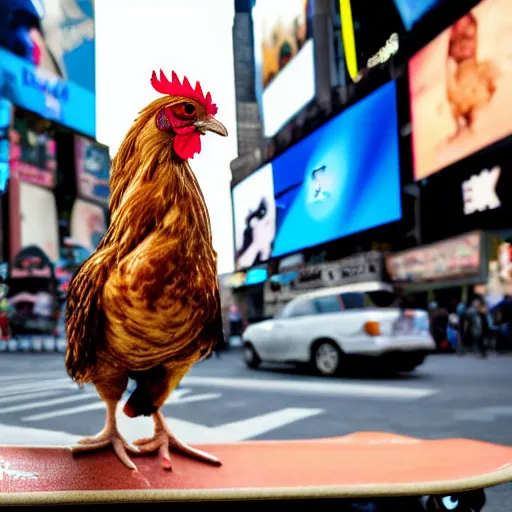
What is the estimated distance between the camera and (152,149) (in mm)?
1476

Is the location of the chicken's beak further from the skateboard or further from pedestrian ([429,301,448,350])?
pedestrian ([429,301,448,350])

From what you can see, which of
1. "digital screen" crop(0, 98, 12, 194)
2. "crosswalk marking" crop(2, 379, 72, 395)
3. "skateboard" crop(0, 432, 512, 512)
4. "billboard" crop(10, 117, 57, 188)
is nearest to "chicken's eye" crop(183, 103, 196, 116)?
"skateboard" crop(0, 432, 512, 512)

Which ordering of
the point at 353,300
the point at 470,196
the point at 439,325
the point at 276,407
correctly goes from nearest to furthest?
the point at 276,407
the point at 353,300
the point at 439,325
the point at 470,196

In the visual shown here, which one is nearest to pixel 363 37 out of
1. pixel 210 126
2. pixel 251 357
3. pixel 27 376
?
pixel 210 126

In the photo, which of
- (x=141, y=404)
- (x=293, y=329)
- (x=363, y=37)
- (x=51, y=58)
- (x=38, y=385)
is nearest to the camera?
(x=141, y=404)

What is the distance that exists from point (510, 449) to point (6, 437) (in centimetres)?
224

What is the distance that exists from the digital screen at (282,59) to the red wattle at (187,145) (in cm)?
166

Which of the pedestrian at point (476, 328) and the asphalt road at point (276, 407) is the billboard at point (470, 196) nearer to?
the pedestrian at point (476, 328)

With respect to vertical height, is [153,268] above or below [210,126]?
below

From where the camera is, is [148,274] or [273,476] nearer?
[148,274]

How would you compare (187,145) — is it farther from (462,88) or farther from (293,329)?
(462,88)

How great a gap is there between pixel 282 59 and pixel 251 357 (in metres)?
3.85

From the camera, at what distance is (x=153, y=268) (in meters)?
1.38

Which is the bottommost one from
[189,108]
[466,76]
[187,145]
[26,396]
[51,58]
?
[26,396]
